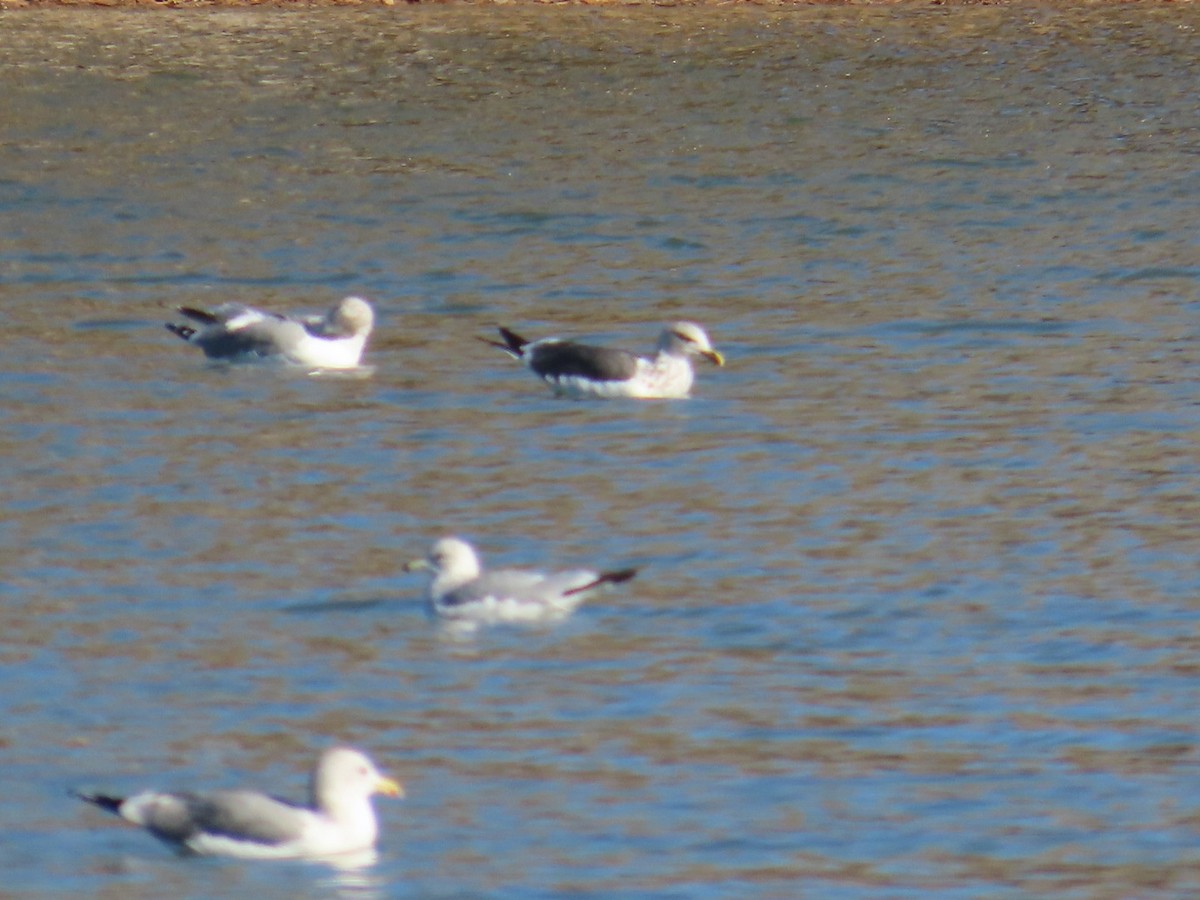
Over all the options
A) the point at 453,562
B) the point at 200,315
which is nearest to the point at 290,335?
the point at 200,315

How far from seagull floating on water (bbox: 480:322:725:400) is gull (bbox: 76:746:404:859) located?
863 cm

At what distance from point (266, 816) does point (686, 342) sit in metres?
9.10

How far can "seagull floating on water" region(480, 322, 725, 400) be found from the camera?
59.6 feet

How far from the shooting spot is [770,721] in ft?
36.1

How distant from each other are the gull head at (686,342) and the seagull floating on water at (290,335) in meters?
2.33

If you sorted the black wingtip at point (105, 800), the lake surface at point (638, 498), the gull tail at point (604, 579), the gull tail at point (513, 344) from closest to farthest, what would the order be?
the black wingtip at point (105, 800) → the lake surface at point (638, 498) → the gull tail at point (604, 579) → the gull tail at point (513, 344)

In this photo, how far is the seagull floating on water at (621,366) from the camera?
1817 cm

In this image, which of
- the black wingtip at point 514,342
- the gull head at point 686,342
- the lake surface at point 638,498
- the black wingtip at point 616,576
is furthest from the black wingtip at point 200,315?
the black wingtip at point 616,576

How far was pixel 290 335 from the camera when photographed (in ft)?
63.6

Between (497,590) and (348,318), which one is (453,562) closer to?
(497,590)

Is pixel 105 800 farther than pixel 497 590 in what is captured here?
No

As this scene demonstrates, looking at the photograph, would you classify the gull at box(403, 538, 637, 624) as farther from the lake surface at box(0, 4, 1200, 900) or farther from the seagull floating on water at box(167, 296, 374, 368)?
the seagull floating on water at box(167, 296, 374, 368)

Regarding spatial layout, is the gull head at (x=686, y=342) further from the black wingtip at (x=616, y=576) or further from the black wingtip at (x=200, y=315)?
the black wingtip at (x=616, y=576)

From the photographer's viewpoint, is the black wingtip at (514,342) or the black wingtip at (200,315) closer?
the black wingtip at (514,342)
